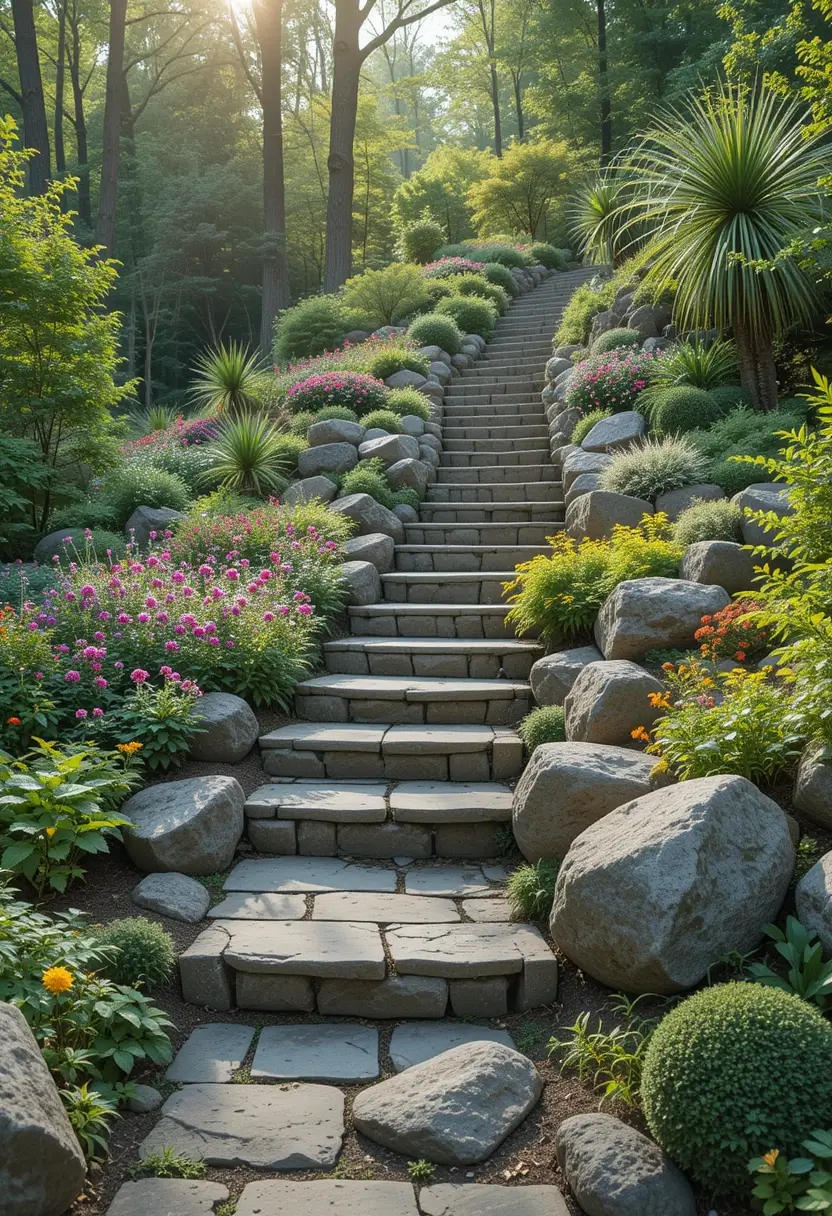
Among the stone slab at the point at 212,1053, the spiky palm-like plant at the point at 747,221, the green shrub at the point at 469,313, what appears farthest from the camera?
the green shrub at the point at 469,313

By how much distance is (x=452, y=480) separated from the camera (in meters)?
9.26

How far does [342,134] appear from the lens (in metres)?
15.9

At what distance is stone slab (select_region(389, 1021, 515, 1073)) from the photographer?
3.34 m

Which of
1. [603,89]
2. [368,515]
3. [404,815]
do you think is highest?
[603,89]

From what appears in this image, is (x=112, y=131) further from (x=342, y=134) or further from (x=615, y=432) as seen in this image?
(x=615, y=432)

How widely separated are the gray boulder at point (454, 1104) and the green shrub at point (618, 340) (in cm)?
805

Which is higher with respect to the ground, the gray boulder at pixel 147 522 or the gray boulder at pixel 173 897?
the gray boulder at pixel 147 522

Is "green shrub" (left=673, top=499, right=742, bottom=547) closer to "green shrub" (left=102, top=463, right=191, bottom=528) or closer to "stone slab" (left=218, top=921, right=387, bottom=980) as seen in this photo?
"stone slab" (left=218, top=921, right=387, bottom=980)

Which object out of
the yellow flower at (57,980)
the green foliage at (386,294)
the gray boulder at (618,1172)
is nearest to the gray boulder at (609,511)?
the gray boulder at (618,1172)

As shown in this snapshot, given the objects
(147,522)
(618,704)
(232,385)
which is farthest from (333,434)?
(618,704)

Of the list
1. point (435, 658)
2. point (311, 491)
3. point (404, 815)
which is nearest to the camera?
point (404, 815)

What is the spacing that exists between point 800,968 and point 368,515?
216 inches

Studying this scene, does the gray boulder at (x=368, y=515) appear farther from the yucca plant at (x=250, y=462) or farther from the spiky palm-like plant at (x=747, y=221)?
the spiky palm-like plant at (x=747, y=221)

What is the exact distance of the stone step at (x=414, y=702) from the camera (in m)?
5.57
